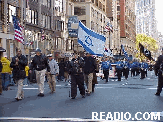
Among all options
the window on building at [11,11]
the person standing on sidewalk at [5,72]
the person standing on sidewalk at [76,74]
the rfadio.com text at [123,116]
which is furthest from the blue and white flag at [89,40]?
the window on building at [11,11]

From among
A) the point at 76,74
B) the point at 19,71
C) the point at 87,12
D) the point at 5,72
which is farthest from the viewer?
the point at 87,12

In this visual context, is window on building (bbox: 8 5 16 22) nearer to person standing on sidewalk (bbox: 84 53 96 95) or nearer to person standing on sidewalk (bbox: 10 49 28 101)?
person standing on sidewalk (bbox: 84 53 96 95)

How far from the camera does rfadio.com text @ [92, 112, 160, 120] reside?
844 cm

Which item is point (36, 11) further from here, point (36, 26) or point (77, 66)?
point (77, 66)

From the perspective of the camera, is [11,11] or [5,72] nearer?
[5,72]

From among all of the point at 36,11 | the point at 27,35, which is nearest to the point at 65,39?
the point at 36,11

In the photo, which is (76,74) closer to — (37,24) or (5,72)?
(5,72)

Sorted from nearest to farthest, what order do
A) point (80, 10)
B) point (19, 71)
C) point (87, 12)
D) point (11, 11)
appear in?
1. point (19, 71)
2. point (11, 11)
3. point (87, 12)
4. point (80, 10)

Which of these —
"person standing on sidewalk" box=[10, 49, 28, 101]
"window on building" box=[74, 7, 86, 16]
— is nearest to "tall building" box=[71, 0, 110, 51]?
"window on building" box=[74, 7, 86, 16]

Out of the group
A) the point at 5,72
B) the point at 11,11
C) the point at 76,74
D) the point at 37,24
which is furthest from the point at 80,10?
the point at 76,74

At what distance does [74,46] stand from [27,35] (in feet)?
68.0

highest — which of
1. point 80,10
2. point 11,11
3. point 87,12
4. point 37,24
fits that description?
point 80,10

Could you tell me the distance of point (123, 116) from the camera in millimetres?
8828

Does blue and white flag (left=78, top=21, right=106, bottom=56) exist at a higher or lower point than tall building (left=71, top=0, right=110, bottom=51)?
lower
